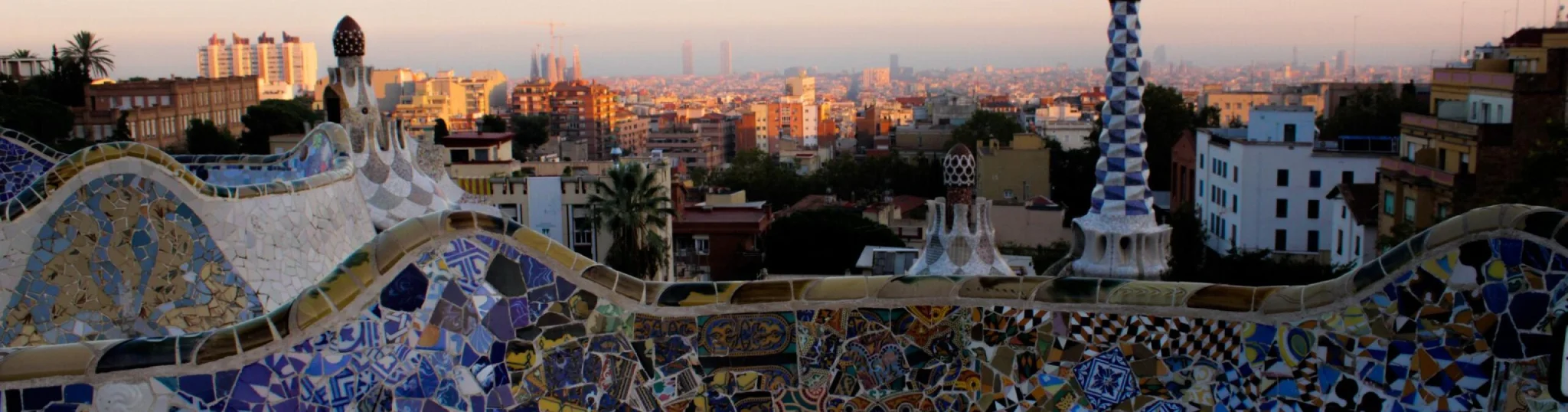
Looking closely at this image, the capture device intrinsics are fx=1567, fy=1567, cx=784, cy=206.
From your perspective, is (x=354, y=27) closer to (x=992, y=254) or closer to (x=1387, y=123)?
(x=992, y=254)

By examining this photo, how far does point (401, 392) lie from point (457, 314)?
0.20 m

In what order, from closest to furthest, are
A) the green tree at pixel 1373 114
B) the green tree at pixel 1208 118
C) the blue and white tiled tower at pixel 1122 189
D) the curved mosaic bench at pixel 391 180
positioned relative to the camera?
the curved mosaic bench at pixel 391 180
the blue and white tiled tower at pixel 1122 189
the green tree at pixel 1373 114
the green tree at pixel 1208 118

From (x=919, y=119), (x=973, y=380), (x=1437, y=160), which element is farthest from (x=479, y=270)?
(x=919, y=119)

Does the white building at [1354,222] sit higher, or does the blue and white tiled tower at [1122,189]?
the blue and white tiled tower at [1122,189]

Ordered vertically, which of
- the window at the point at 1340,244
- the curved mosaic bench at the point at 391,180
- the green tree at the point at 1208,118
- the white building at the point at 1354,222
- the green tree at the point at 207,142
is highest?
the curved mosaic bench at the point at 391,180

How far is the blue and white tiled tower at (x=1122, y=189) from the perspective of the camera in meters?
12.7

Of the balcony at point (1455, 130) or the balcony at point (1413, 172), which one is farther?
the balcony at point (1413, 172)

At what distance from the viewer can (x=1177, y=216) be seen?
30.2m

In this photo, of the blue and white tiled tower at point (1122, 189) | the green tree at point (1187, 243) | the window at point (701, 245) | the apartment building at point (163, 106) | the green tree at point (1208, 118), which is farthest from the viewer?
the green tree at point (1208, 118)

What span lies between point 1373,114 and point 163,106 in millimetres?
34073

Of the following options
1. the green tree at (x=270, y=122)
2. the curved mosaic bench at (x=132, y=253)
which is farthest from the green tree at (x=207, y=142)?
the curved mosaic bench at (x=132, y=253)

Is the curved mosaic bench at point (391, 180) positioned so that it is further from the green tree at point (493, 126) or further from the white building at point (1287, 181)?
the green tree at point (493, 126)

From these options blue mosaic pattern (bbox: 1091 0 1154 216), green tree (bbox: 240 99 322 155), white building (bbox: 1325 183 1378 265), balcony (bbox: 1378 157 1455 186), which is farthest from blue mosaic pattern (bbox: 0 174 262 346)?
green tree (bbox: 240 99 322 155)

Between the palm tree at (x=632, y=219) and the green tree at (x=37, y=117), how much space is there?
1219 cm
